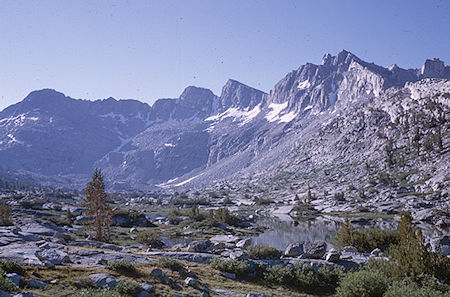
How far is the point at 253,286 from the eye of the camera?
64.9 ft

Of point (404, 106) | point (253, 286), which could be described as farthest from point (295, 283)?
point (404, 106)

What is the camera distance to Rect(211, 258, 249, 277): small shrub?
22.0 metres

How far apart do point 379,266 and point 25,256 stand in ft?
71.7

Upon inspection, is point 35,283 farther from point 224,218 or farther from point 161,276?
point 224,218

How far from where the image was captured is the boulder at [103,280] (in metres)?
15.3

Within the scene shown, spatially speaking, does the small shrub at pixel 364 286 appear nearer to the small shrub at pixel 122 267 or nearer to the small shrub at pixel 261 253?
the small shrub at pixel 261 253

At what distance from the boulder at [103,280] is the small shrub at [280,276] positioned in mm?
10233

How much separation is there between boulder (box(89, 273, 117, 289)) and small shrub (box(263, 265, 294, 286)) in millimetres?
10233

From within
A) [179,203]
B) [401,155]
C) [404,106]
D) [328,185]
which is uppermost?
[404,106]

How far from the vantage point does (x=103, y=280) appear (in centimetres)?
1573

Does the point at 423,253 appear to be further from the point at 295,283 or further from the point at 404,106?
the point at 404,106

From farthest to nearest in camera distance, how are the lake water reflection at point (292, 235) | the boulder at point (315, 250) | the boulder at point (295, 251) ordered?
the lake water reflection at point (292, 235), the boulder at point (295, 251), the boulder at point (315, 250)

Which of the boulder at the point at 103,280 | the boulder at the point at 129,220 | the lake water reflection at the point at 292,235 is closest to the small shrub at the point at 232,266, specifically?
the boulder at the point at 103,280

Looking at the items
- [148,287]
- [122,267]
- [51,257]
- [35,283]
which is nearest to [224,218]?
[122,267]
